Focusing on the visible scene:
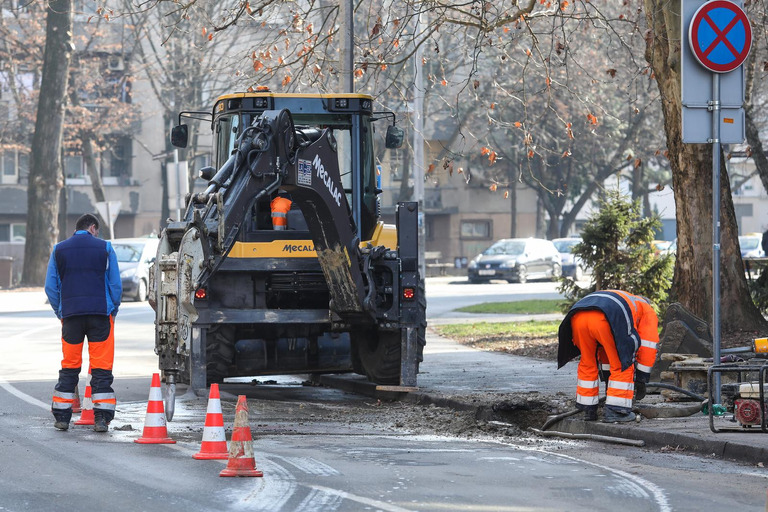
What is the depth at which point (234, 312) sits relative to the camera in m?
12.4

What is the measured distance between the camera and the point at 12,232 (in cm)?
5909

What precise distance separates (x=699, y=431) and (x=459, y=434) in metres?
2.06

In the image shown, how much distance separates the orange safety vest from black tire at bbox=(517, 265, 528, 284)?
1273 inches

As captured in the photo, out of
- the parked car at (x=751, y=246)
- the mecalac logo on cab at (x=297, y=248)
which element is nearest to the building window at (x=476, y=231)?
the parked car at (x=751, y=246)

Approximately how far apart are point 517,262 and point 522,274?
0.56 metres

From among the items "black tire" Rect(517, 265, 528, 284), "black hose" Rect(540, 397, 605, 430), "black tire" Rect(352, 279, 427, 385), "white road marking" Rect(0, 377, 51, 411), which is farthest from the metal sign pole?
"black tire" Rect(517, 265, 528, 284)

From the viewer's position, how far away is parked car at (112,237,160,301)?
3222 centimetres

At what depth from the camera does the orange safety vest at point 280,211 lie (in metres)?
13.1

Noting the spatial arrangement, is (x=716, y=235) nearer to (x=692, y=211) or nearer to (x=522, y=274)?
(x=692, y=211)

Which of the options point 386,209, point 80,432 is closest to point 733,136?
point 80,432

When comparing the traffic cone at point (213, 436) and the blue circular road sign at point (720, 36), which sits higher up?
the blue circular road sign at point (720, 36)

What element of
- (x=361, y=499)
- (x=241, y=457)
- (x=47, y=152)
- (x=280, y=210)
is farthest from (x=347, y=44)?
(x=47, y=152)

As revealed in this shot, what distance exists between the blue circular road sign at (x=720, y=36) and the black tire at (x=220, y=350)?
18.0ft

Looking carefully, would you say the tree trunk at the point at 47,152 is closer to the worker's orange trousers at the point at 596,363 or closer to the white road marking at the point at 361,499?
the worker's orange trousers at the point at 596,363
